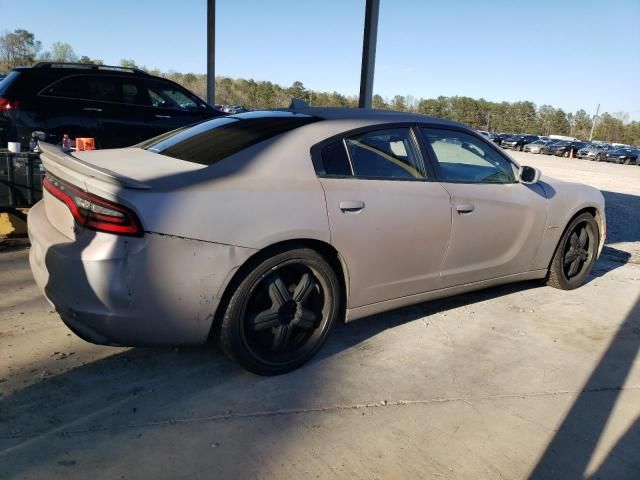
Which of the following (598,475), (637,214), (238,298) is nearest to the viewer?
(598,475)

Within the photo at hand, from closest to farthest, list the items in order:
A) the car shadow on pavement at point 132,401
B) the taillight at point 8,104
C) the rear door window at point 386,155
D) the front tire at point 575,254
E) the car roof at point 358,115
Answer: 1. the car shadow on pavement at point 132,401
2. the rear door window at point 386,155
3. the car roof at point 358,115
4. the front tire at point 575,254
5. the taillight at point 8,104

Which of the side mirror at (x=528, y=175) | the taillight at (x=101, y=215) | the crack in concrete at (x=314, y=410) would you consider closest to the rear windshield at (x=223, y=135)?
the taillight at (x=101, y=215)

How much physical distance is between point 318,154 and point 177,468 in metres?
1.79

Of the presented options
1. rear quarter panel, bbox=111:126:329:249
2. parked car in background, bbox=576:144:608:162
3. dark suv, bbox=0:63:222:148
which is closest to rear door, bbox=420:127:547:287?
rear quarter panel, bbox=111:126:329:249

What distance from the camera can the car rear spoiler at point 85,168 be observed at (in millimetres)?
2441

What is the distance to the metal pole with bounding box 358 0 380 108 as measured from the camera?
25.4 ft

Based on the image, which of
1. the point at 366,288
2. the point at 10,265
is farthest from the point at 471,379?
the point at 10,265

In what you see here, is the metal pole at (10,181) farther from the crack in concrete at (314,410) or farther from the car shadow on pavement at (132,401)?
the crack in concrete at (314,410)

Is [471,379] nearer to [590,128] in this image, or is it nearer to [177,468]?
[177,468]

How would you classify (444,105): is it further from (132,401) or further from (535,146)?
(132,401)

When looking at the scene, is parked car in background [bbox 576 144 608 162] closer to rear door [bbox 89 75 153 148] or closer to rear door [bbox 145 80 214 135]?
rear door [bbox 145 80 214 135]

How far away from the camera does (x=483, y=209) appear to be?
3734 mm

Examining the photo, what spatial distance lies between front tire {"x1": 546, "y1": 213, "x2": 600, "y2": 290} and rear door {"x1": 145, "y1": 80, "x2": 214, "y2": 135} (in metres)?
5.82

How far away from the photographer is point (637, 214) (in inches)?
387
